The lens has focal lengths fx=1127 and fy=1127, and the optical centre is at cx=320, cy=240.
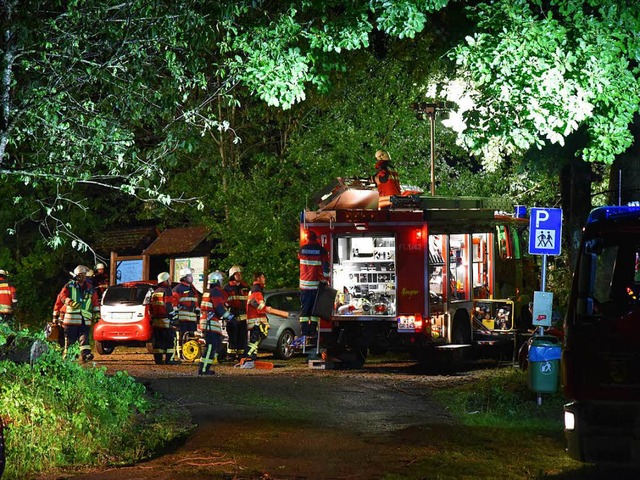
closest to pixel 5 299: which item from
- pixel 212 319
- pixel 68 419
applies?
pixel 212 319

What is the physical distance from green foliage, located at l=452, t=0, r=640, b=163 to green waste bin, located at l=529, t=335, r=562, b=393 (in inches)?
90.4

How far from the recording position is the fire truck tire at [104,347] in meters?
23.3

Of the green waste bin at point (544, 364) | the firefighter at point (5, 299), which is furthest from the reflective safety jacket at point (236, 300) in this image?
the green waste bin at point (544, 364)

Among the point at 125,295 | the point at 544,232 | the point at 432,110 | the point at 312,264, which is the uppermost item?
the point at 432,110

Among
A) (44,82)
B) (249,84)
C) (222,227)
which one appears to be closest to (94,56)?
(44,82)

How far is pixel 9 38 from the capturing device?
1070 centimetres

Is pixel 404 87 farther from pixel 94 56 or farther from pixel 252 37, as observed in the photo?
pixel 94 56

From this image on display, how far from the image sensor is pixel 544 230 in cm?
1488

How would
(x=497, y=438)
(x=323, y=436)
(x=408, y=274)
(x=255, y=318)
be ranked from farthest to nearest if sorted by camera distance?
(x=255, y=318)
(x=408, y=274)
(x=497, y=438)
(x=323, y=436)

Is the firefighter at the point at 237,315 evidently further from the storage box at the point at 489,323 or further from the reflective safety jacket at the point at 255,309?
the storage box at the point at 489,323

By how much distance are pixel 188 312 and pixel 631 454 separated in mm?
13479

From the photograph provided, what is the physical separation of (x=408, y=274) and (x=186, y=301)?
4387mm

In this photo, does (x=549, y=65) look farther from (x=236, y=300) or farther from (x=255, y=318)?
(x=236, y=300)

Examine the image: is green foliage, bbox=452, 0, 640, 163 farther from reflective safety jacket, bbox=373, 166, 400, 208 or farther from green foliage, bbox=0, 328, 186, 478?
reflective safety jacket, bbox=373, 166, 400, 208
